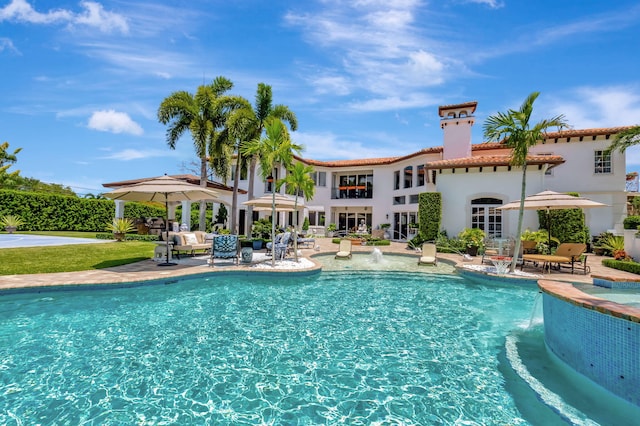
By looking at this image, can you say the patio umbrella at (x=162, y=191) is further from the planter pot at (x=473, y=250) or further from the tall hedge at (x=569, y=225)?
the tall hedge at (x=569, y=225)

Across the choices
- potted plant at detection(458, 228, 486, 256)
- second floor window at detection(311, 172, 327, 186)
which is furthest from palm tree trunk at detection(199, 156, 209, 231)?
potted plant at detection(458, 228, 486, 256)

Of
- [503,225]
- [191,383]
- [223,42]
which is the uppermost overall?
[223,42]

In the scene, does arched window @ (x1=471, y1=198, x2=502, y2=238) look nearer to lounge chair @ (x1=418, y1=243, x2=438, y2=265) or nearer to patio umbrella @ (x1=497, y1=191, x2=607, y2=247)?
patio umbrella @ (x1=497, y1=191, x2=607, y2=247)

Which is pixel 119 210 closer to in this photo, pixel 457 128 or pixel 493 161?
pixel 493 161

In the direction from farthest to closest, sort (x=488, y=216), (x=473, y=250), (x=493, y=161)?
(x=488, y=216), (x=493, y=161), (x=473, y=250)

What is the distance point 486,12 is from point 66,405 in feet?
49.1

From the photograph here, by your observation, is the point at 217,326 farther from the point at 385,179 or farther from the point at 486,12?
the point at 385,179

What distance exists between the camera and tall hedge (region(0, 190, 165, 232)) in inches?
850

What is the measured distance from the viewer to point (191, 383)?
413cm

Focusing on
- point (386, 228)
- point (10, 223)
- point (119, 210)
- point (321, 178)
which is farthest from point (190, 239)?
point (321, 178)

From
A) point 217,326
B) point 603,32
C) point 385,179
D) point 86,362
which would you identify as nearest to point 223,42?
point 217,326

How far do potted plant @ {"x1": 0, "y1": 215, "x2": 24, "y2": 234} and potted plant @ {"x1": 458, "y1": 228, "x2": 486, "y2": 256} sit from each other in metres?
29.0

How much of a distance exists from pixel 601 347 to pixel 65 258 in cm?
1541

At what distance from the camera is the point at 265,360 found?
481 centimetres
